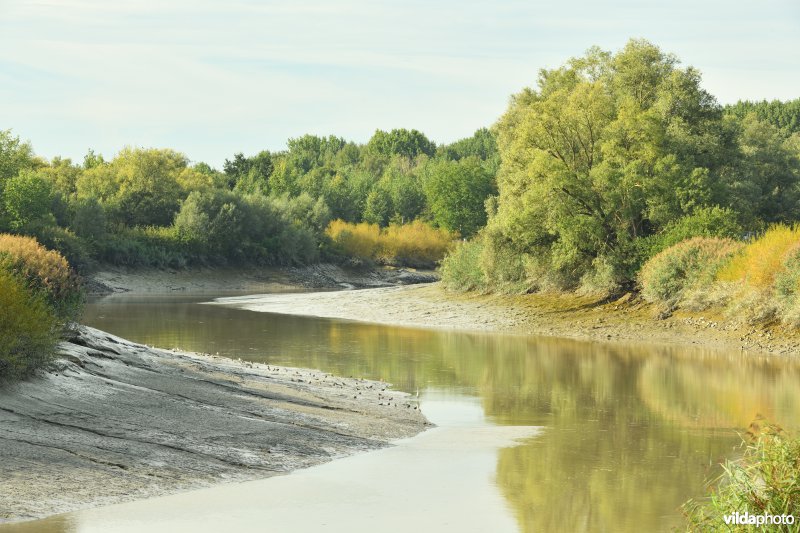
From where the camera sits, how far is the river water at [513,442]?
1019 cm

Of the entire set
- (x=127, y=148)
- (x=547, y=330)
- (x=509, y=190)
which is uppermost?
(x=127, y=148)

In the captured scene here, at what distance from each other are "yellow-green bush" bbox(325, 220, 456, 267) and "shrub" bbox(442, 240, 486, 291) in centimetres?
4571

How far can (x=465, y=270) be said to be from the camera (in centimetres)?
4581

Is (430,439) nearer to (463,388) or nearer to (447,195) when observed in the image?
(463,388)

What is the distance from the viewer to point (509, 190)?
43.0 metres

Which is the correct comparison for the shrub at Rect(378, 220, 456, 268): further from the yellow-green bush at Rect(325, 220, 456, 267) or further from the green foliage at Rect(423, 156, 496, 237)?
the green foliage at Rect(423, 156, 496, 237)

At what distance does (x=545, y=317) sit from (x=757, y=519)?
96.7ft

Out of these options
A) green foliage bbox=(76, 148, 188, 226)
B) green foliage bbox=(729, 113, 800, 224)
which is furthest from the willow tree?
green foliage bbox=(76, 148, 188, 226)

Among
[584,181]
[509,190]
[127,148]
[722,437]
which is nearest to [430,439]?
[722,437]

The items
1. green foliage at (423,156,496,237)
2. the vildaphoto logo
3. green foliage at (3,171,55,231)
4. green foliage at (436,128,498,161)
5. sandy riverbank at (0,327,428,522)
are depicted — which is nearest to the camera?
the vildaphoto logo

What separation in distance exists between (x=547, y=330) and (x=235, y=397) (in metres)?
19.9

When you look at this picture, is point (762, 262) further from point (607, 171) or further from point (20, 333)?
point (20, 333)

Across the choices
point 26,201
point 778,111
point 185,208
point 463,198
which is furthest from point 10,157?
point 778,111

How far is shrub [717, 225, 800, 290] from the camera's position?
94.1ft
